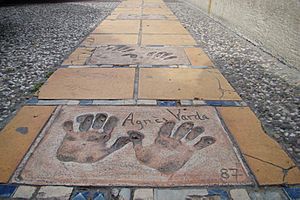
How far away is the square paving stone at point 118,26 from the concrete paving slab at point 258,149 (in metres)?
3.10

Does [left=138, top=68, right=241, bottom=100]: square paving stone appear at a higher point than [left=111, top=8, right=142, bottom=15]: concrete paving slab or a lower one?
lower

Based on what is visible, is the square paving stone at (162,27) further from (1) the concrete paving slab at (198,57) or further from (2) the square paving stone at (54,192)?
(2) the square paving stone at (54,192)

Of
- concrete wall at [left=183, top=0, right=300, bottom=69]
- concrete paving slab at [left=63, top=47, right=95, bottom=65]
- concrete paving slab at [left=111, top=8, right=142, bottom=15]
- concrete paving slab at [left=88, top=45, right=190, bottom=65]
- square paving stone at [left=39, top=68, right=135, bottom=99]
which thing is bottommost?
square paving stone at [left=39, top=68, right=135, bottom=99]

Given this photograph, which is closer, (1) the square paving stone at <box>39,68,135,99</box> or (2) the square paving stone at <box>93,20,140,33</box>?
(1) the square paving stone at <box>39,68,135,99</box>

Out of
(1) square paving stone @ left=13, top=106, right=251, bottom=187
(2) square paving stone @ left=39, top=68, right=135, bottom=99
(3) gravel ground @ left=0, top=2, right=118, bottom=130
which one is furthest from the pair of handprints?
(3) gravel ground @ left=0, top=2, right=118, bottom=130

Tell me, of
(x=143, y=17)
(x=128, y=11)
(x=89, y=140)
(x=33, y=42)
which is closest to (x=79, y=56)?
(x=33, y=42)

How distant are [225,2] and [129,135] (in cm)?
439

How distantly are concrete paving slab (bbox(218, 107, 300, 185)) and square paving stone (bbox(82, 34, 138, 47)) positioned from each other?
2312 mm

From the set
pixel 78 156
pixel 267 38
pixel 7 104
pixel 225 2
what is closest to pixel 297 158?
pixel 78 156

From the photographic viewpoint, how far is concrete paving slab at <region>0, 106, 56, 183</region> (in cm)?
162

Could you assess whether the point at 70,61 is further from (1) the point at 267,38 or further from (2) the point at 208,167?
(1) the point at 267,38

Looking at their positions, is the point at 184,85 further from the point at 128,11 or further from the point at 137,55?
the point at 128,11

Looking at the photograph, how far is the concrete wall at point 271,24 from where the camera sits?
10.3ft

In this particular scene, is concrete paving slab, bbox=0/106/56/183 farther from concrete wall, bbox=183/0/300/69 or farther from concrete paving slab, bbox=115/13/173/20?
concrete paving slab, bbox=115/13/173/20
